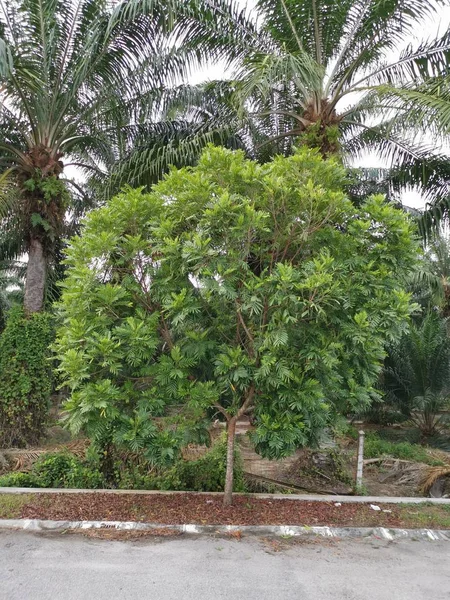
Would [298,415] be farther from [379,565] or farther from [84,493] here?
[84,493]

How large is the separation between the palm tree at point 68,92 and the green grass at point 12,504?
14.4ft

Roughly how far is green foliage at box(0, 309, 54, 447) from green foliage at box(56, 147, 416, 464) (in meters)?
4.35

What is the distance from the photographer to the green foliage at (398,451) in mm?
9570

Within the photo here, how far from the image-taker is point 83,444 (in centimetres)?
845

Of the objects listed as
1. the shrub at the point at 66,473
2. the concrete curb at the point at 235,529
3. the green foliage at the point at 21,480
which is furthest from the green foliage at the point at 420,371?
the green foliage at the point at 21,480

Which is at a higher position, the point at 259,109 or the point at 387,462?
the point at 259,109

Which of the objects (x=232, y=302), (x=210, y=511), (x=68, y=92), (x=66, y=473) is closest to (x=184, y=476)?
(x=210, y=511)

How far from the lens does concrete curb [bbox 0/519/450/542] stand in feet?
15.4

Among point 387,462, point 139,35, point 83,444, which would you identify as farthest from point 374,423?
point 139,35

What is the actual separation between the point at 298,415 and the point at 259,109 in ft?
22.5

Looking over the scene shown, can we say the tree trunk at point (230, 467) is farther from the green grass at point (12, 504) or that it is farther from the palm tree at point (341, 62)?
the palm tree at point (341, 62)

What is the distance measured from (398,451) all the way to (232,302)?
716 centimetres

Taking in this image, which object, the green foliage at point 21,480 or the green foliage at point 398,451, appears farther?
the green foliage at point 398,451

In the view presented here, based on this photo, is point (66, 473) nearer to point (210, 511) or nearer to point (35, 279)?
point (210, 511)
